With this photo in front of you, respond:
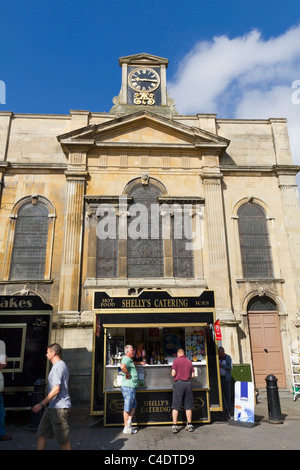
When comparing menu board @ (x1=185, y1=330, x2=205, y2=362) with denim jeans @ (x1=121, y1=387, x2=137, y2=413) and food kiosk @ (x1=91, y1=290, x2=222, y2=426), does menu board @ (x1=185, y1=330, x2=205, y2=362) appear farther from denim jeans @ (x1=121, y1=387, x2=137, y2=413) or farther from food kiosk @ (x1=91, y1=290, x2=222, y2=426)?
denim jeans @ (x1=121, y1=387, x2=137, y2=413)

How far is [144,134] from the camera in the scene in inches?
596

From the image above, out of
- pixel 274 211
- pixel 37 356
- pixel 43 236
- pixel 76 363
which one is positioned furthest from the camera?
pixel 274 211

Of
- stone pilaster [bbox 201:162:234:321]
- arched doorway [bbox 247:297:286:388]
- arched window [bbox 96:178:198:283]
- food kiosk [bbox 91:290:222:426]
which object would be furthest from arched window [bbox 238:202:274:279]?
food kiosk [bbox 91:290:222:426]

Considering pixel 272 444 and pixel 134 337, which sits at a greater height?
pixel 134 337

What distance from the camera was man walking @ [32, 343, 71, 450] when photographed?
5422mm

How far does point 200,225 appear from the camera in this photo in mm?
14203

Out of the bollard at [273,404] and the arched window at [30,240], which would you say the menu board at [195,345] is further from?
the arched window at [30,240]

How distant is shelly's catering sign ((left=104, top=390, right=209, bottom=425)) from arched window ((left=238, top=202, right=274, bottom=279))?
21.7 feet

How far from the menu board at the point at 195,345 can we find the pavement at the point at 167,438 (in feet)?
5.11

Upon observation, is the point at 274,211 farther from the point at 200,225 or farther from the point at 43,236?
the point at 43,236

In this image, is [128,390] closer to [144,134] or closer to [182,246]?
[182,246]

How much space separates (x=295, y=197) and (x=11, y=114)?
13235 millimetres

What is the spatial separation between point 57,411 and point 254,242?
Result: 11.1 meters

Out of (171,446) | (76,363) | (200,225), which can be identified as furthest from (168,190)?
(171,446)
